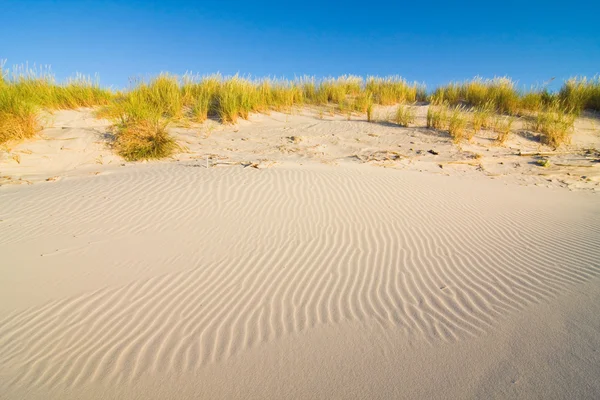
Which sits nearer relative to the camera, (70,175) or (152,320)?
(152,320)

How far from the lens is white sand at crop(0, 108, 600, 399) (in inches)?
65.6

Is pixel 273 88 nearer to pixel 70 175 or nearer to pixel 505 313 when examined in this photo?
pixel 70 175

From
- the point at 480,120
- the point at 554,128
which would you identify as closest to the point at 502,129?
the point at 480,120

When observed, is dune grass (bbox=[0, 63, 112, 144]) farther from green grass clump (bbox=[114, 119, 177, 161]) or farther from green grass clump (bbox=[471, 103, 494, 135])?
green grass clump (bbox=[471, 103, 494, 135])

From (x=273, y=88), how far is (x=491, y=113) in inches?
299

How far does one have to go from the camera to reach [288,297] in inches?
95.3

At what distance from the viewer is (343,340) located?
76.6 inches

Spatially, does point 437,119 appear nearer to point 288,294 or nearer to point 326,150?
point 326,150

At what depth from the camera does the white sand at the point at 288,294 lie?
1.67 metres

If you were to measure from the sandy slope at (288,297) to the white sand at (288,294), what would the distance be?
1 cm

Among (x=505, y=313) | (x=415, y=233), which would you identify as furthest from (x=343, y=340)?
(x=415, y=233)

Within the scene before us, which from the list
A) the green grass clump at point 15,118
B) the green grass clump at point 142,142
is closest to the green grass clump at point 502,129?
the green grass clump at point 142,142

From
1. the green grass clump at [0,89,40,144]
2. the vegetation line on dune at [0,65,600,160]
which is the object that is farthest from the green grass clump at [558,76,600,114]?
the green grass clump at [0,89,40,144]

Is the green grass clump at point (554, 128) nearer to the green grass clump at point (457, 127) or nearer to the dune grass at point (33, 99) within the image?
the green grass clump at point (457, 127)
